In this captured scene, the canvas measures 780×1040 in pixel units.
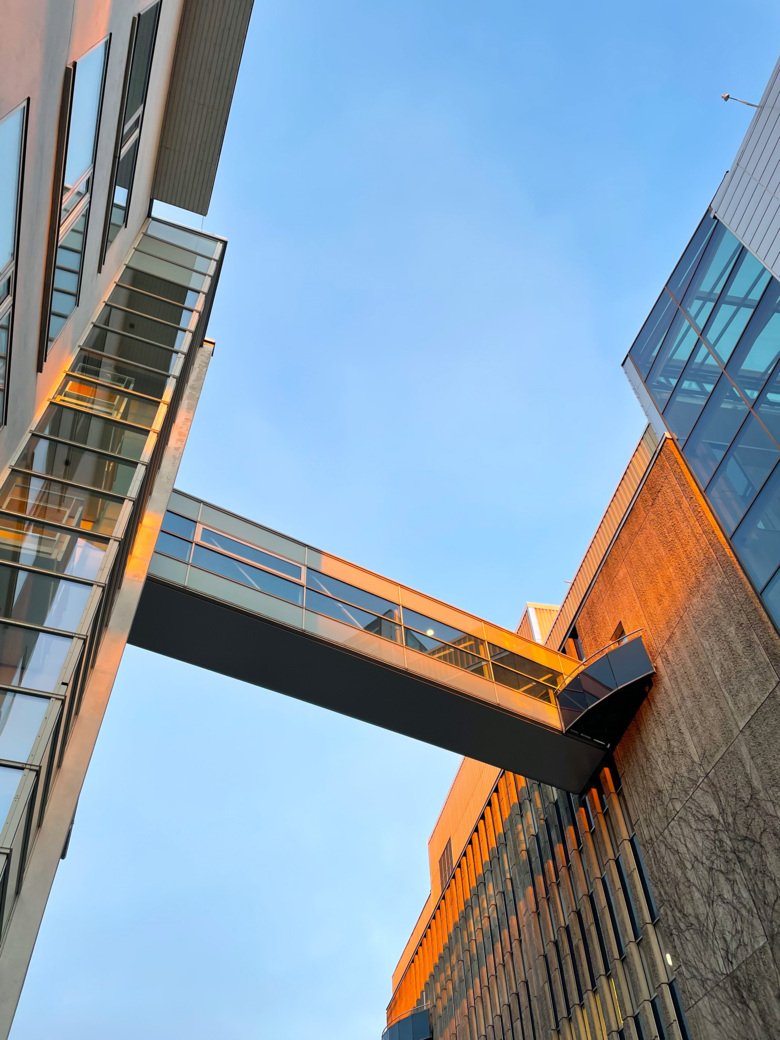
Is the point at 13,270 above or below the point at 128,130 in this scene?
below

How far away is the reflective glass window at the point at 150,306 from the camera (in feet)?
56.9

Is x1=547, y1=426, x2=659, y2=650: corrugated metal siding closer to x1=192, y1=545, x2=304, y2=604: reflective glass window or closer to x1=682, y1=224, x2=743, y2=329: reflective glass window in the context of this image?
x1=682, y1=224, x2=743, y2=329: reflective glass window

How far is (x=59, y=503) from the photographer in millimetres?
11570

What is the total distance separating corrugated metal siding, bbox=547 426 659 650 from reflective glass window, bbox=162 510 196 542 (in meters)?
9.67

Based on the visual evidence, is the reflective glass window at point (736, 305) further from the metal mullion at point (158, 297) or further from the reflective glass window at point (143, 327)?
the metal mullion at point (158, 297)

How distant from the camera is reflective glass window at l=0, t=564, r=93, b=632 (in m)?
9.46

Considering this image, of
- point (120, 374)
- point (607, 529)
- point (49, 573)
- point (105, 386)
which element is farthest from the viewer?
point (607, 529)

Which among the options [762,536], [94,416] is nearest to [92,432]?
[94,416]

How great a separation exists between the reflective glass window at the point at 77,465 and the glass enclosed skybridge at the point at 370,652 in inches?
114

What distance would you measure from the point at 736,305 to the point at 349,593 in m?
10.1

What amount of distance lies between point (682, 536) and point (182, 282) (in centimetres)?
1282

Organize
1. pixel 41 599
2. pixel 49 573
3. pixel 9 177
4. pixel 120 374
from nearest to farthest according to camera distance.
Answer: pixel 9 177 → pixel 41 599 → pixel 49 573 → pixel 120 374

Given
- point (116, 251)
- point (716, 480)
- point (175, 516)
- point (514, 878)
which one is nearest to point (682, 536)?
point (716, 480)

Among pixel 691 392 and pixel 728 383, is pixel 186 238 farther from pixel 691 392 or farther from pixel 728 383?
pixel 728 383
